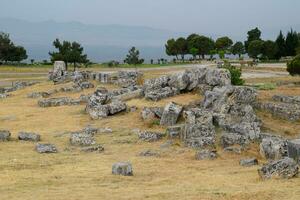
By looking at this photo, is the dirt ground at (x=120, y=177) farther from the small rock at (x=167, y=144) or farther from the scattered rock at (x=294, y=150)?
the scattered rock at (x=294, y=150)

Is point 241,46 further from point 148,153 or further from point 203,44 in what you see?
point 148,153

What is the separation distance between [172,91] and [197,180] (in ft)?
72.1

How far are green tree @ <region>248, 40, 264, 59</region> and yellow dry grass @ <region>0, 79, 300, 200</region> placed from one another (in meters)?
67.8

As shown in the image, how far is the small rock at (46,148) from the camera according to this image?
88.0 feet

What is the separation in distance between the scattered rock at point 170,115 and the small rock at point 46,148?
8610 millimetres

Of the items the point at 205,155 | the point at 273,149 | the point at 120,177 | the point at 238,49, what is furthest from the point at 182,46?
the point at 120,177

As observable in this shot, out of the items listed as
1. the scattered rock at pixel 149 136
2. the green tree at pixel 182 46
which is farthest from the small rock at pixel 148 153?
the green tree at pixel 182 46

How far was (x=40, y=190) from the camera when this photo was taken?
60.1ft

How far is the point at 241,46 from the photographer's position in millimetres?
124938

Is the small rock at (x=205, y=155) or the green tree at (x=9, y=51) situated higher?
the green tree at (x=9, y=51)

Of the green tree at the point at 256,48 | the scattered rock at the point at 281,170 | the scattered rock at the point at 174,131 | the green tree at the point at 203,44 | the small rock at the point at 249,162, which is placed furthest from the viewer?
the green tree at the point at 203,44

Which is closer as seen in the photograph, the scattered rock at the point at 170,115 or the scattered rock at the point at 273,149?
the scattered rock at the point at 273,149

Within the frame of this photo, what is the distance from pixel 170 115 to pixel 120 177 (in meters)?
13.7

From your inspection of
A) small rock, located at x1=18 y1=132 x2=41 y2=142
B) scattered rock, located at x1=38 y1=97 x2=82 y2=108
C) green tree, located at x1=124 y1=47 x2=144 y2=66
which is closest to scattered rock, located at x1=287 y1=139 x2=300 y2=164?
small rock, located at x1=18 y1=132 x2=41 y2=142
